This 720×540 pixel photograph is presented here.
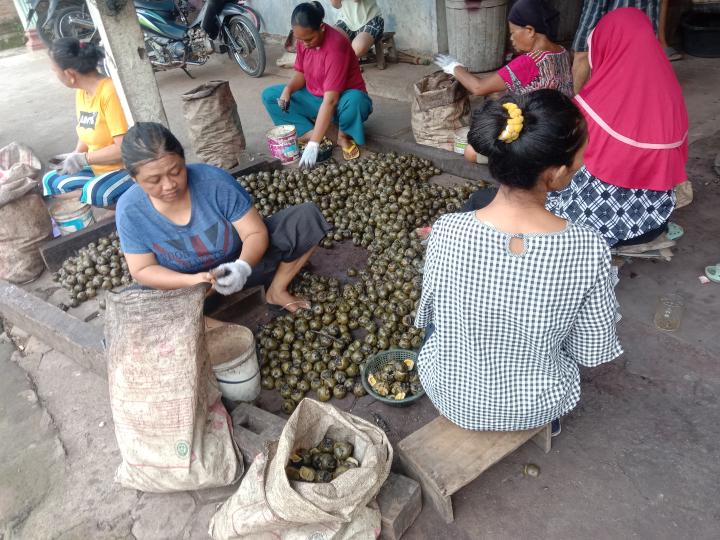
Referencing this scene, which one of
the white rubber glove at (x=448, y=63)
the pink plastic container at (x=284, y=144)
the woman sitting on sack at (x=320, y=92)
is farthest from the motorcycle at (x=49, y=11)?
the white rubber glove at (x=448, y=63)

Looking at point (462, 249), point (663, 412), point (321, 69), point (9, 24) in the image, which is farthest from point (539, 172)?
point (9, 24)

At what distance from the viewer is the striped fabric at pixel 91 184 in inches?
172

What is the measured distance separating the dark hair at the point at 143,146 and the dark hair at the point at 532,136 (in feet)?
5.33

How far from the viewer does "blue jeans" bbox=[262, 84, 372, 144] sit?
5.50m

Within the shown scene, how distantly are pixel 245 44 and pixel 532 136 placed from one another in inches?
336

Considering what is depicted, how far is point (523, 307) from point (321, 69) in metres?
4.20

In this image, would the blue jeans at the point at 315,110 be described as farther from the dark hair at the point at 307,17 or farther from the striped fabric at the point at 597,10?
the striped fabric at the point at 597,10

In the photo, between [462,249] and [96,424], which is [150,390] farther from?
[462,249]

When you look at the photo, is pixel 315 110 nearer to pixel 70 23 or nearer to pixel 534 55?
pixel 534 55

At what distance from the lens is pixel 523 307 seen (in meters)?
1.89

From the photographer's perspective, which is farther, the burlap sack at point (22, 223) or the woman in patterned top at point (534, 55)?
the burlap sack at point (22, 223)

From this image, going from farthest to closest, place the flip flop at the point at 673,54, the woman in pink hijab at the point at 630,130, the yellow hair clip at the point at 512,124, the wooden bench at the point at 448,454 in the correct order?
the flip flop at the point at 673,54 → the woman in pink hijab at the point at 630,130 → the wooden bench at the point at 448,454 → the yellow hair clip at the point at 512,124

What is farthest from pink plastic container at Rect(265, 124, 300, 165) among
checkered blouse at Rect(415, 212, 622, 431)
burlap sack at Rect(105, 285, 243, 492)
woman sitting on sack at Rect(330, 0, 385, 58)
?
checkered blouse at Rect(415, 212, 622, 431)

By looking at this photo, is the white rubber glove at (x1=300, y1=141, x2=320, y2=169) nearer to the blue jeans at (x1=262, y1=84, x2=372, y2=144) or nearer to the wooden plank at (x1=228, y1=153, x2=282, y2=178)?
the wooden plank at (x1=228, y1=153, x2=282, y2=178)
